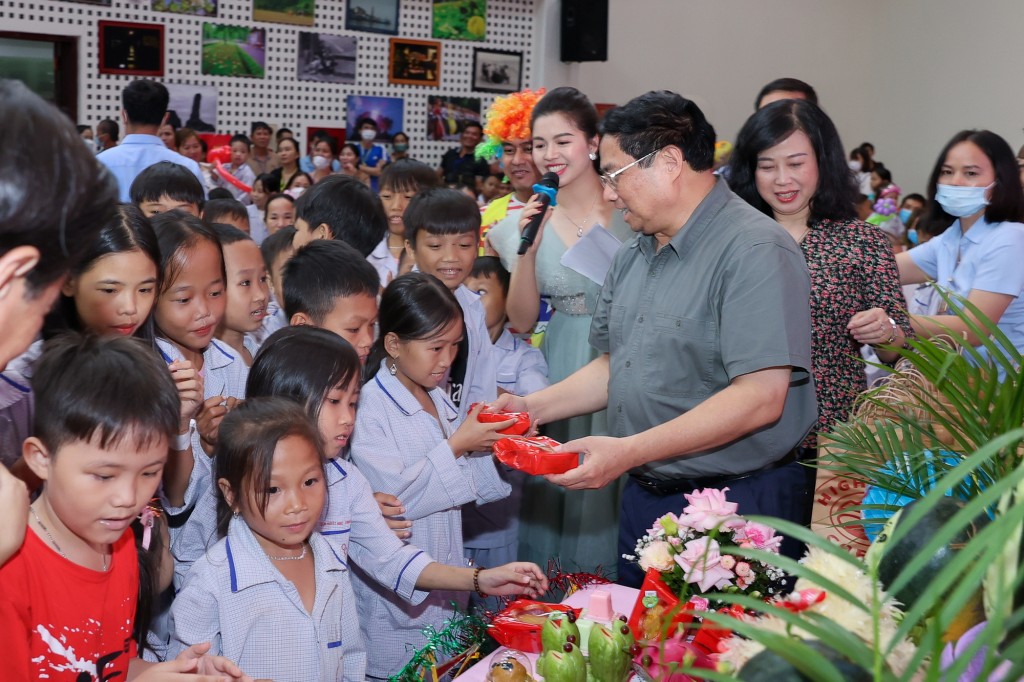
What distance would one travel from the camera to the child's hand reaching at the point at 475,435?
8.35 feet

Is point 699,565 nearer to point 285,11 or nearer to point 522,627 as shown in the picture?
point 522,627

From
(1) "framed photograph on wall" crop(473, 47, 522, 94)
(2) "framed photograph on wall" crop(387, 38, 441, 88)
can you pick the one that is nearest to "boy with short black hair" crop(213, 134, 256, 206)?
(2) "framed photograph on wall" crop(387, 38, 441, 88)

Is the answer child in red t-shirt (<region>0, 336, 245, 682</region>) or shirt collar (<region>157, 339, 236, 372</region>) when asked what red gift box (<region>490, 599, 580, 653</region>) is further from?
shirt collar (<region>157, 339, 236, 372</region>)

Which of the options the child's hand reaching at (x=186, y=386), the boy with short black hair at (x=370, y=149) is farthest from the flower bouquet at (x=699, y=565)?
the boy with short black hair at (x=370, y=149)

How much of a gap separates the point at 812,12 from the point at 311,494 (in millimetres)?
12390

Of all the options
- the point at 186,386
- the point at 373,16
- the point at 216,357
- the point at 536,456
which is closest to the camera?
the point at 186,386

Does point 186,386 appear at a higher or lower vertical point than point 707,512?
higher

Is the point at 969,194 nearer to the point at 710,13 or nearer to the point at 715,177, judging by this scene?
the point at 715,177

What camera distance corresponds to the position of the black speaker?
35.6 feet

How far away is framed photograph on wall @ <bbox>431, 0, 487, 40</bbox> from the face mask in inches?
293

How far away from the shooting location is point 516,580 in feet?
6.84

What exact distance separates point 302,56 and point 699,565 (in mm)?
8952

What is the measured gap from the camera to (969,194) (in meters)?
3.76

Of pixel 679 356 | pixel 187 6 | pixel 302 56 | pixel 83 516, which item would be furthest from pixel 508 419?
pixel 302 56
